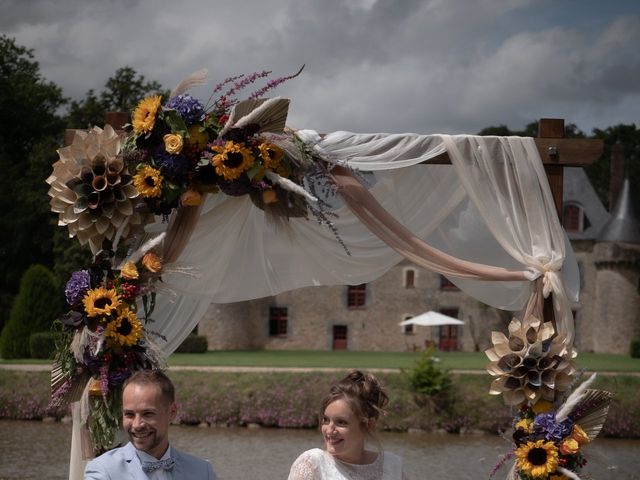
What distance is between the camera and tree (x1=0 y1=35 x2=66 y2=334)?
1172 inches

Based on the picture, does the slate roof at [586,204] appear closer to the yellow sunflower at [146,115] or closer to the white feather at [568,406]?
the white feather at [568,406]

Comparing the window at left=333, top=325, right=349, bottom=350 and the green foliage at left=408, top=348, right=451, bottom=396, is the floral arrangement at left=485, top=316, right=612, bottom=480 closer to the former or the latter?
the green foliage at left=408, top=348, right=451, bottom=396

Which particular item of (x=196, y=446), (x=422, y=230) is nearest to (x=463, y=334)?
(x=196, y=446)

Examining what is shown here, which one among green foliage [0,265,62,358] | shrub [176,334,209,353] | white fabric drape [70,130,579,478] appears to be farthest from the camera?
shrub [176,334,209,353]

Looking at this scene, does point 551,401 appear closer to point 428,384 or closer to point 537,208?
point 537,208

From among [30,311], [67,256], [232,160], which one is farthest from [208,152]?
[67,256]

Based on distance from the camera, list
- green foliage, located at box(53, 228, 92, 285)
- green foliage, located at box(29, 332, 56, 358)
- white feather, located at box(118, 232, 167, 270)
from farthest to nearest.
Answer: green foliage, located at box(53, 228, 92, 285)
green foliage, located at box(29, 332, 56, 358)
white feather, located at box(118, 232, 167, 270)

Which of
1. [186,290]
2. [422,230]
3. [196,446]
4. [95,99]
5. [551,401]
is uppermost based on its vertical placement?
[95,99]

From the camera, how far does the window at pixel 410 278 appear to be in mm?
34469

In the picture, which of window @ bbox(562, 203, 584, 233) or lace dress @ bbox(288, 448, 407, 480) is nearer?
lace dress @ bbox(288, 448, 407, 480)

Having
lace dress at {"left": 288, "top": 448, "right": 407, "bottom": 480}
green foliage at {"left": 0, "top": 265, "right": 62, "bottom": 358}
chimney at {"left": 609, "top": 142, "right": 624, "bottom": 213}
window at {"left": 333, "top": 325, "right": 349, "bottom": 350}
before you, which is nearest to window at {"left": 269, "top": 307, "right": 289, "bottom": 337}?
window at {"left": 333, "top": 325, "right": 349, "bottom": 350}

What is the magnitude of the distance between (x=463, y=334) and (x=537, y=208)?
2779 centimetres

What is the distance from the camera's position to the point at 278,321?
34625mm

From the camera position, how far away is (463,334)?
3366 cm
